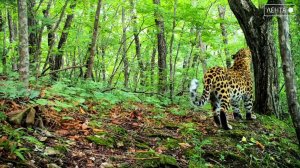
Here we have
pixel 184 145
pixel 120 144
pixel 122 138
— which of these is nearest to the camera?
pixel 120 144

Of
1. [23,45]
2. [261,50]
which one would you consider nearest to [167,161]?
[23,45]

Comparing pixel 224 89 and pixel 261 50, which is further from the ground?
pixel 261 50

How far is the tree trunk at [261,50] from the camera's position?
9523 mm

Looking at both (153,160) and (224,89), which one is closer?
(153,160)

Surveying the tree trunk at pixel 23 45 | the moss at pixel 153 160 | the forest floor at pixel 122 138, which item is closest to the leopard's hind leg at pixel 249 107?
the forest floor at pixel 122 138

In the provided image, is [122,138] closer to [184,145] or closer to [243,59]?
[184,145]

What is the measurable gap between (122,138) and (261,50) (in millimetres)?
6193

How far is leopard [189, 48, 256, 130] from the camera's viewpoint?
7625 mm

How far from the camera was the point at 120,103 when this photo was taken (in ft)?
27.9

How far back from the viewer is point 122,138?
17.9 feet

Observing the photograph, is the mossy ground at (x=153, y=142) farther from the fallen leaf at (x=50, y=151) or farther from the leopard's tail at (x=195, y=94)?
the leopard's tail at (x=195, y=94)

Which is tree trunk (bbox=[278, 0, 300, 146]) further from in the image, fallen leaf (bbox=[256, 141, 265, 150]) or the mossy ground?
the mossy ground

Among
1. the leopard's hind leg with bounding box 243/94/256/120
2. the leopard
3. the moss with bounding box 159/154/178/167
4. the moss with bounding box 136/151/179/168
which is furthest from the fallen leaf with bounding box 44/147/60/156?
the leopard's hind leg with bounding box 243/94/256/120

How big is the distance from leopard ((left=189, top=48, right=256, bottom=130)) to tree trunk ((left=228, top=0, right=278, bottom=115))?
0.41m
